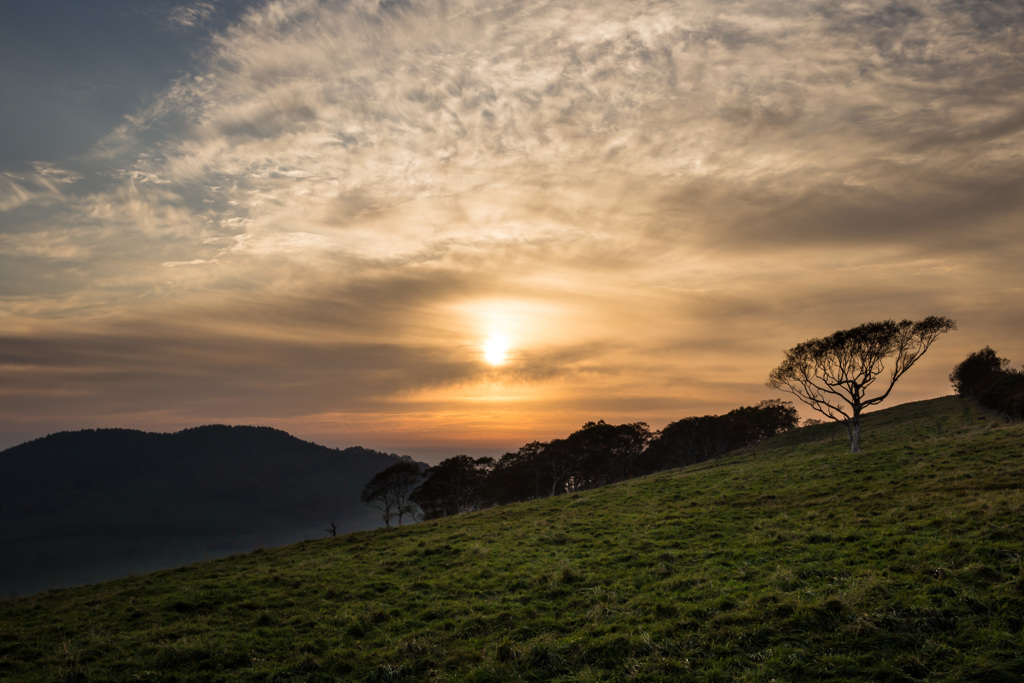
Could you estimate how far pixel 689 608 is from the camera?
1346cm

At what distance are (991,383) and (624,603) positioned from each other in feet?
264

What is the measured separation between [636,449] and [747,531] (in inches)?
3377

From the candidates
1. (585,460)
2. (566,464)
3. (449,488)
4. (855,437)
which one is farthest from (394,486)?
(855,437)

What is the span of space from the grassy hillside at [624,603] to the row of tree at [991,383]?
35.5 metres

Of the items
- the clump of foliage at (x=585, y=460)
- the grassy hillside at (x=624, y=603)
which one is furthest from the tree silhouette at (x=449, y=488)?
the grassy hillside at (x=624, y=603)

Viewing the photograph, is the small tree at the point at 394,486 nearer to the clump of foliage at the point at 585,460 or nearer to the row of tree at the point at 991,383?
the clump of foliage at the point at 585,460

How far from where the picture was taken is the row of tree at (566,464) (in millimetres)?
91812

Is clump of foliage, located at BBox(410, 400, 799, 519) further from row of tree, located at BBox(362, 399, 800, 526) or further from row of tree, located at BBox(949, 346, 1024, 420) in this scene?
row of tree, located at BBox(949, 346, 1024, 420)

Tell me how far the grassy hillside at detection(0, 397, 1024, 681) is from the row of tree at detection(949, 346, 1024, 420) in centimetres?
3548

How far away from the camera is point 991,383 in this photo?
214ft

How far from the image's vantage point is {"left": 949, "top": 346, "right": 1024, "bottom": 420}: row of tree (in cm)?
5259

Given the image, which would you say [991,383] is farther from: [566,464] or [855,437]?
[566,464]

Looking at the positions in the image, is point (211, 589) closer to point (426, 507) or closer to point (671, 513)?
point (671, 513)

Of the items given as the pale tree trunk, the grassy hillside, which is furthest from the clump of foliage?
the grassy hillside
